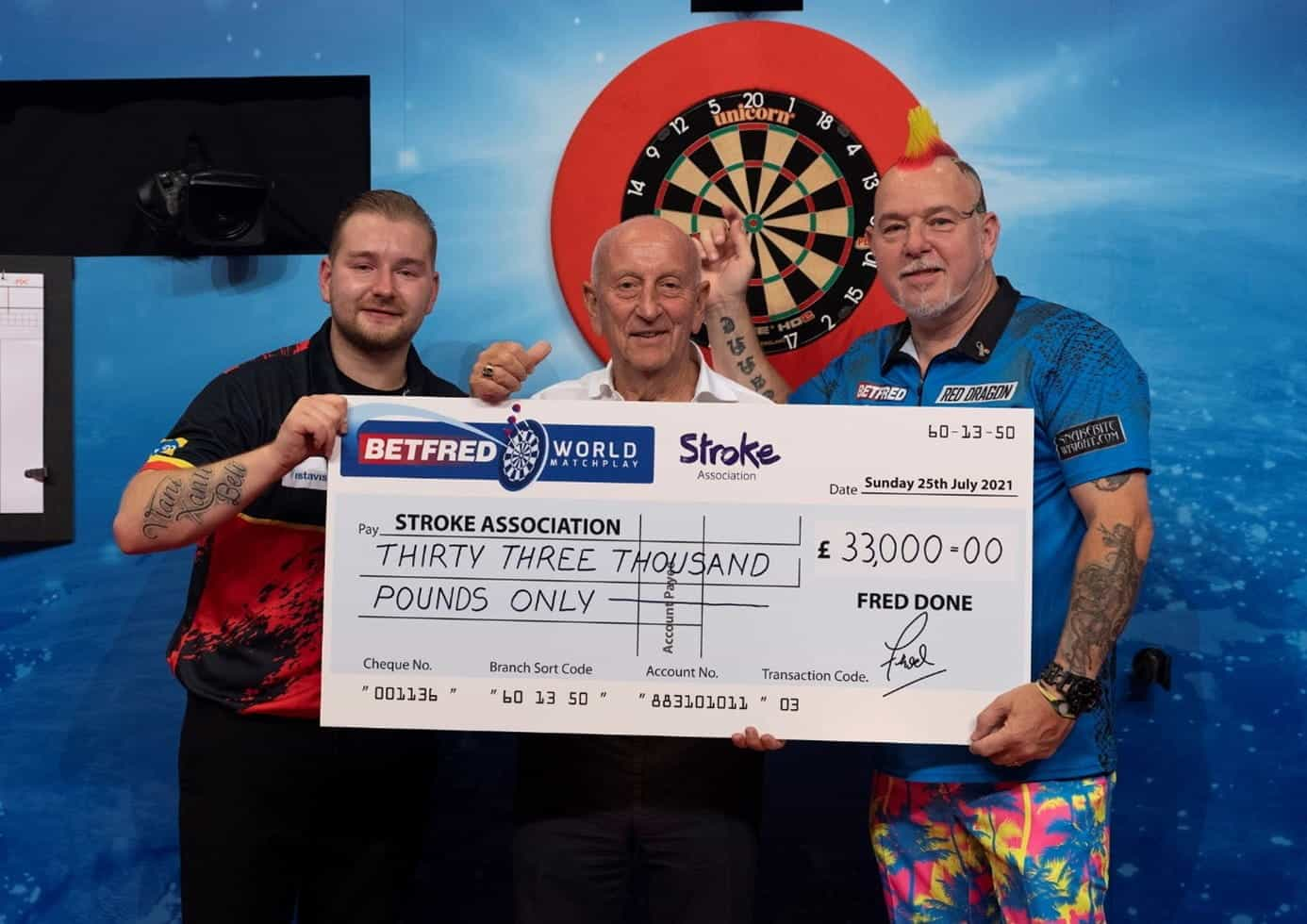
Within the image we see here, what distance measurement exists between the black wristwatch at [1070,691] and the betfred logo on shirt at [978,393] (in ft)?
1.47

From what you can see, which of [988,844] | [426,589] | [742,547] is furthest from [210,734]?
[988,844]

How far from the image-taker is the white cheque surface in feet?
5.96

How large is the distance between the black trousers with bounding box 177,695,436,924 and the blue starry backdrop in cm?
50

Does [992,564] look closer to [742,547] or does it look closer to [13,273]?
[742,547]

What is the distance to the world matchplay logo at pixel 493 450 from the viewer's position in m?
1.85

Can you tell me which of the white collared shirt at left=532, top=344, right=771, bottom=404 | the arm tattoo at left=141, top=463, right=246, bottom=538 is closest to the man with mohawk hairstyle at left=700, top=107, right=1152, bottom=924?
the white collared shirt at left=532, top=344, right=771, bottom=404

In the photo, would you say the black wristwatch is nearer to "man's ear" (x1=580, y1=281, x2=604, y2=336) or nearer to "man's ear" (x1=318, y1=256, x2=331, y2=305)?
"man's ear" (x1=580, y1=281, x2=604, y2=336)

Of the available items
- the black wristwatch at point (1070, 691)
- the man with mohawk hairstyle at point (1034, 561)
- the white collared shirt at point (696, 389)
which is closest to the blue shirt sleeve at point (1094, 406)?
the man with mohawk hairstyle at point (1034, 561)

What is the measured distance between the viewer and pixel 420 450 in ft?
6.11

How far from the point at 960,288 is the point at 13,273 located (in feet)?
6.72

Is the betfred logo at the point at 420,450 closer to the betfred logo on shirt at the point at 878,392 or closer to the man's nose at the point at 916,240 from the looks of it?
the betfred logo on shirt at the point at 878,392

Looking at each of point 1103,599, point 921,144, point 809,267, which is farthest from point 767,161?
point 1103,599

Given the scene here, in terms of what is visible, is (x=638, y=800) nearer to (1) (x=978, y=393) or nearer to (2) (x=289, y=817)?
(2) (x=289, y=817)

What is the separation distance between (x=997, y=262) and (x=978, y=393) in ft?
2.09
